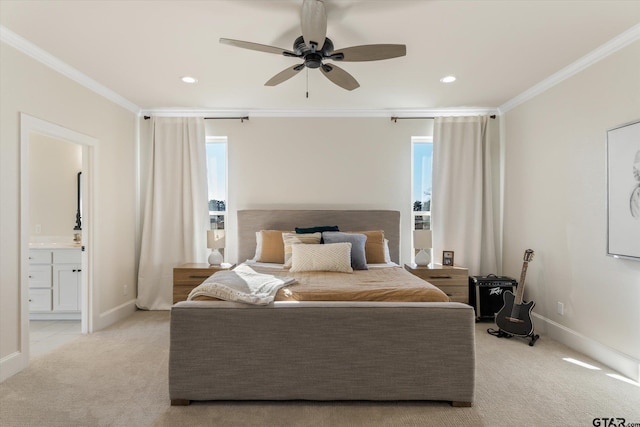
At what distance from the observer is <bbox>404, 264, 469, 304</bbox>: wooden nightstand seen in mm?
4355

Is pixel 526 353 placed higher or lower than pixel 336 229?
lower

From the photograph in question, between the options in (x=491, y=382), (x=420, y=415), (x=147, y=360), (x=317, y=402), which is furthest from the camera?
(x=147, y=360)

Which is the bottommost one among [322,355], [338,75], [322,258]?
[322,355]

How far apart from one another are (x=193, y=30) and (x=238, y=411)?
273 cm

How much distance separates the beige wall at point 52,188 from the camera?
477 centimetres

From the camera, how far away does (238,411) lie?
7.67 feet

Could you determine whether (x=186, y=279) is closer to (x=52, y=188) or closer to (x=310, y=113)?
(x=52, y=188)

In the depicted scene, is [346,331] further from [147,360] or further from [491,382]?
[147,360]

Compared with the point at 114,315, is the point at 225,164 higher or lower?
higher

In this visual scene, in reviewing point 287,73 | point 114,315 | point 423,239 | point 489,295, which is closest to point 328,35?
point 287,73

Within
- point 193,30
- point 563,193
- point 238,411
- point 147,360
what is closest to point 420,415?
point 238,411

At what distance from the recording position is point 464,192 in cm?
484

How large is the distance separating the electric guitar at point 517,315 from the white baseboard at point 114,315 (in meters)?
4.34

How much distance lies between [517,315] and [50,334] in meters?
4.91
